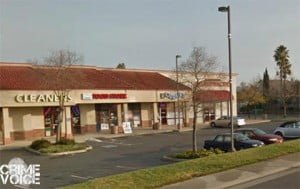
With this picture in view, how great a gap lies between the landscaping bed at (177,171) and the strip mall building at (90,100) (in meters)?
9.79

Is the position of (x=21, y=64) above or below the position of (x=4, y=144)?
above

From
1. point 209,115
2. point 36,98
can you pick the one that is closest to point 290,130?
point 36,98

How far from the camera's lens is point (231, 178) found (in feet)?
43.4

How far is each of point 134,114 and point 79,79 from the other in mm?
8243

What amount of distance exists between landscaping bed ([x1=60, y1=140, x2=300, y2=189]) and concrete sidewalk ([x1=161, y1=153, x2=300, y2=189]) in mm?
294

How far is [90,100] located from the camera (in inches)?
1452

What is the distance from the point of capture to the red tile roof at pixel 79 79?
31.0m

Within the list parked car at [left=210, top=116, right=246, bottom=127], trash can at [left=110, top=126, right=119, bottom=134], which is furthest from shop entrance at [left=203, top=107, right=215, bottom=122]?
trash can at [left=110, top=126, right=119, bottom=134]

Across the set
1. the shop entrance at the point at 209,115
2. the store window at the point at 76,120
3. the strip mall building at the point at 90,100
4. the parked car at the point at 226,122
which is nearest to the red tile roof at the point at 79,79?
the strip mall building at the point at 90,100

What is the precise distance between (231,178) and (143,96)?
92.4 ft

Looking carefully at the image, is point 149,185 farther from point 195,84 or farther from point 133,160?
point 195,84

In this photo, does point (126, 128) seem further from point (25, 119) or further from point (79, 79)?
point (25, 119)

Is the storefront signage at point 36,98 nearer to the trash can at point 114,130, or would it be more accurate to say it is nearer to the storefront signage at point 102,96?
the storefront signage at point 102,96

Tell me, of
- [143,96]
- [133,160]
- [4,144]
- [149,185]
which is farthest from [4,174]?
[143,96]
